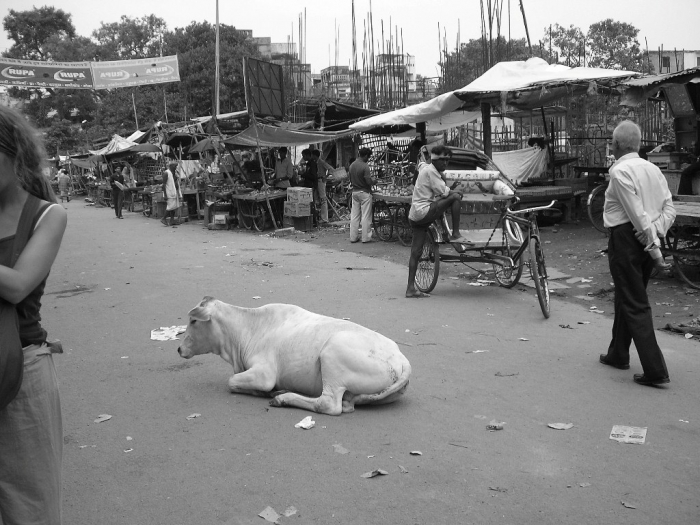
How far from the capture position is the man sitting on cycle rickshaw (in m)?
8.89

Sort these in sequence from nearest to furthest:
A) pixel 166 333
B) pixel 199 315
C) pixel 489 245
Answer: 1. pixel 199 315
2. pixel 166 333
3. pixel 489 245

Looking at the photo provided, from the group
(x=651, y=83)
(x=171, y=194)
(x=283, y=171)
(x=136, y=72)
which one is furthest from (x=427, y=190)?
(x=136, y=72)

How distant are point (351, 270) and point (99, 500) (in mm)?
8321

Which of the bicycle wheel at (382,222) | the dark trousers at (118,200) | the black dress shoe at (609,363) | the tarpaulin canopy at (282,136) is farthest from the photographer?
the dark trousers at (118,200)

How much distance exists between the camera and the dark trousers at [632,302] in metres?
5.43

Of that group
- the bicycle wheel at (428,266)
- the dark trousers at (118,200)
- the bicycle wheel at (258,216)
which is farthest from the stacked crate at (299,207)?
the dark trousers at (118,200)

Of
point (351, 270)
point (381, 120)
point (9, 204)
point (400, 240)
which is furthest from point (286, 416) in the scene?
point (381, 120)

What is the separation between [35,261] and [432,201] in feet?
23.1

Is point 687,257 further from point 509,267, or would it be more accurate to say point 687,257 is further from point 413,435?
point 413,435

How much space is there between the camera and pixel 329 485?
12.3 ft

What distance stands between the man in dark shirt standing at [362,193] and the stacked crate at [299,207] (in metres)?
2.91

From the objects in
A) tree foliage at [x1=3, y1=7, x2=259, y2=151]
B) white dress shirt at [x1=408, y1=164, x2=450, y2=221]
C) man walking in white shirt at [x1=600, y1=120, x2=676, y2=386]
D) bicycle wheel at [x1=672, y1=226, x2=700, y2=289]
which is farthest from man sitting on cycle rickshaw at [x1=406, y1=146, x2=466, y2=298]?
tree foliage at [x1=3, y1=7, x2=259, y2=151]

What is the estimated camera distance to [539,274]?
798 cm

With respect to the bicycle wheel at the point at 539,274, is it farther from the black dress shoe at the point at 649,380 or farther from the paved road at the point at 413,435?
the black dress shoe at the point at 649,380
